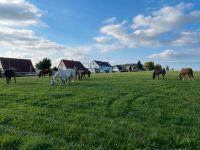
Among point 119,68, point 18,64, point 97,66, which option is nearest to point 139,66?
point 119,68

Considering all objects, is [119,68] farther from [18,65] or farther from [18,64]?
[18,65]

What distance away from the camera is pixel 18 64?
343ft

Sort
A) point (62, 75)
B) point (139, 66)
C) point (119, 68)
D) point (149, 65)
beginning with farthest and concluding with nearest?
1. point (119, 68)
2. point (139, 66)
3. point (149, 65)
4. point (62, 75)

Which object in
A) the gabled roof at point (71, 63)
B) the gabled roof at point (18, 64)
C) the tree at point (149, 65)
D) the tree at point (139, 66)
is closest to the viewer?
the gabled roof at point (18, 64)

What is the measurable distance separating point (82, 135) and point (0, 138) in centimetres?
283

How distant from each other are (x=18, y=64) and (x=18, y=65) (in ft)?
1.65

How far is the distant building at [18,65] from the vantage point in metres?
100

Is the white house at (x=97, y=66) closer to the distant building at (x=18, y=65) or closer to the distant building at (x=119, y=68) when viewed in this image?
the distant building at (x=119, y=68)

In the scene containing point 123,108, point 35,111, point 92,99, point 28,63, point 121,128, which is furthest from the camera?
→ point 28,63

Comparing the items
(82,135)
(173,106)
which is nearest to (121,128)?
(82,135)

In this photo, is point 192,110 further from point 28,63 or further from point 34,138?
point 28,63

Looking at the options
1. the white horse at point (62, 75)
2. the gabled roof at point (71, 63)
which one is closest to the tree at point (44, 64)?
the gabled roof at point (71, 63)

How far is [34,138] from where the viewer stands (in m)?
9.52

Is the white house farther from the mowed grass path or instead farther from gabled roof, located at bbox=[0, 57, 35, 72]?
the mowed grass path
